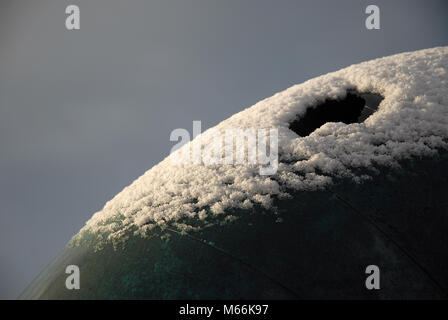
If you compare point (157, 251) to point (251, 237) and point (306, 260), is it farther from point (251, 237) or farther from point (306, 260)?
point (306, 260)

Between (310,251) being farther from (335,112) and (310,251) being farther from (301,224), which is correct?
(335,112)

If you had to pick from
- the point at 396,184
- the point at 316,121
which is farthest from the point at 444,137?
the point at 316,121

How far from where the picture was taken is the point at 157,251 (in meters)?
2.47

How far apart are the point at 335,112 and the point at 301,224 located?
1907 mm

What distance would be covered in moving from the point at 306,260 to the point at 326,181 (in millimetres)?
703

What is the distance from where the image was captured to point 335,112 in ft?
12.6


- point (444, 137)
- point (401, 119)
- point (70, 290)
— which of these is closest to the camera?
point (70, 290)

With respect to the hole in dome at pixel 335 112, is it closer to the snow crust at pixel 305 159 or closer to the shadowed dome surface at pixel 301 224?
the snow crust at pixel 305 159

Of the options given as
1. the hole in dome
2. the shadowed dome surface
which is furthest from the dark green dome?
the hole in dome

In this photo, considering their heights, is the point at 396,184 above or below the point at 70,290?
above

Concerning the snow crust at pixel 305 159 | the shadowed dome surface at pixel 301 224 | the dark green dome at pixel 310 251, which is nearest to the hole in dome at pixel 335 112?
the snow crust at pixel 305 159

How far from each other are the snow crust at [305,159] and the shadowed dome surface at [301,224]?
11 millimetres

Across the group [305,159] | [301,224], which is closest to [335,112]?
[305,159]

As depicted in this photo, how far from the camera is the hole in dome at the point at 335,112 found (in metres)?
3.66
